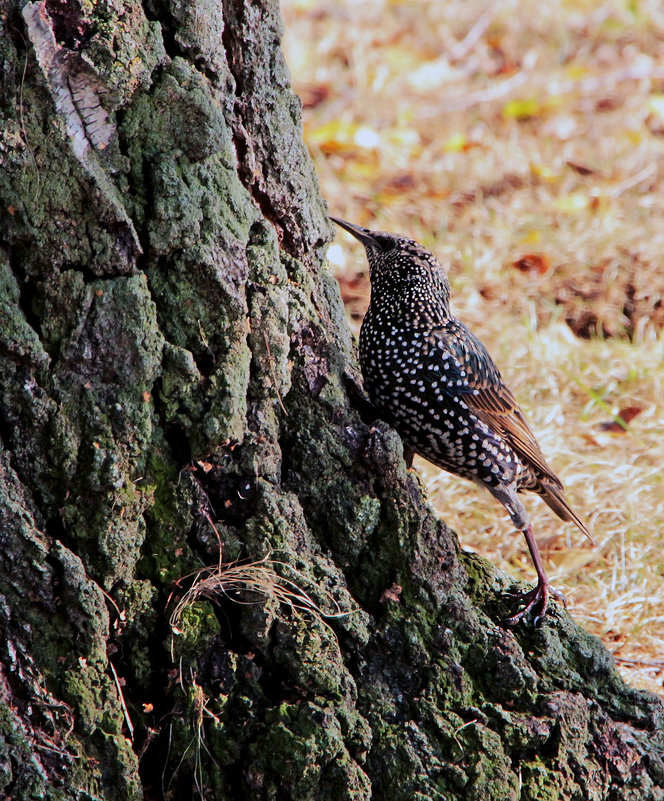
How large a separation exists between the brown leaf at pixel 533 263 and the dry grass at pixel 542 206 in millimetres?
10

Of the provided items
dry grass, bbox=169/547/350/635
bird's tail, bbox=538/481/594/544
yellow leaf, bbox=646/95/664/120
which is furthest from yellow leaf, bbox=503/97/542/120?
dry grass, bbox=169/547/350/635

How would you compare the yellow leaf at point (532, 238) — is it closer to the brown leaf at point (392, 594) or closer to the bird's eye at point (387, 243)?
the bird's eye at point (387, 243)

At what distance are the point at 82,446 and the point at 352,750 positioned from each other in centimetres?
111

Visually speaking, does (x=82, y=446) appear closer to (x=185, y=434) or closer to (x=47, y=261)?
(x=185, y=434)

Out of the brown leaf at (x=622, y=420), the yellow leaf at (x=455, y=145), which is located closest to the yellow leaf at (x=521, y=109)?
the yellow leaf at (x=455, y=145)

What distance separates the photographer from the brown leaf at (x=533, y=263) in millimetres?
6363

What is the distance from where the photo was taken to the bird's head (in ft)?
12.3

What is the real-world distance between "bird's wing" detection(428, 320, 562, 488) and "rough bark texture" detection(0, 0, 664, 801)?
2.65 feet

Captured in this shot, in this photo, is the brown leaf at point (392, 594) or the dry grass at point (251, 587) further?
the brown leaf at point (392, 594)

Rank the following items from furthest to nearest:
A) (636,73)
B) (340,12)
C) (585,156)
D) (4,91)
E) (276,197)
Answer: (340,12) → (636,73) → (585,156) → (276,197) → (4,91)

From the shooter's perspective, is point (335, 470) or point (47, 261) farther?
point (335, 470)


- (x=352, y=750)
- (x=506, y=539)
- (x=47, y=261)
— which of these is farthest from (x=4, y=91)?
(x=506, y=539)

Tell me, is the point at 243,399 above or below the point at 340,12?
below

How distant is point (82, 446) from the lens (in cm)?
247
